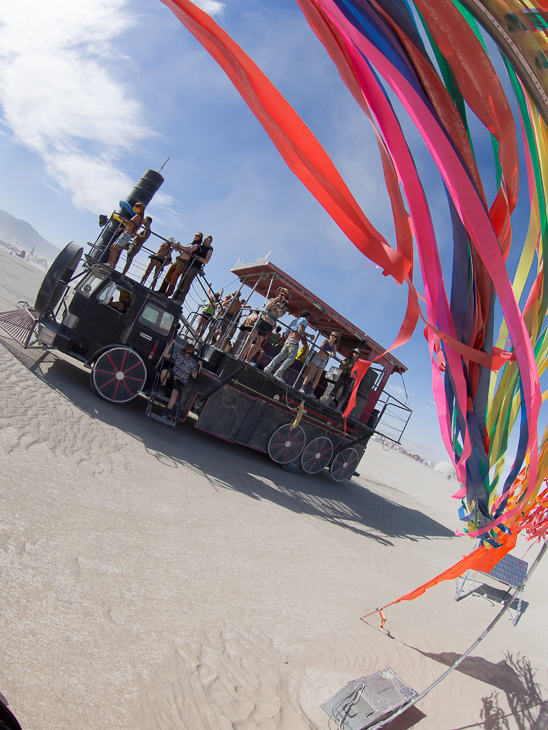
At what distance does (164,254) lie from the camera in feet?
29.2

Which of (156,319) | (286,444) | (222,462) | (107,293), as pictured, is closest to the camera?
(107,293)

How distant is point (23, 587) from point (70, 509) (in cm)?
129

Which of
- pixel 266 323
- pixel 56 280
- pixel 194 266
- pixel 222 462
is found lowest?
pixel 222 462

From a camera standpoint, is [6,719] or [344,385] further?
[344,385]

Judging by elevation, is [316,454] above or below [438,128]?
below

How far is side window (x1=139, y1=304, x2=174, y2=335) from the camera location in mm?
8461

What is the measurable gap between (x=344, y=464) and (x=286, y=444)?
2.78 meters

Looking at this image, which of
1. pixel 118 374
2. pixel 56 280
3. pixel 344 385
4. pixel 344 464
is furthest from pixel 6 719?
pixel 344 464

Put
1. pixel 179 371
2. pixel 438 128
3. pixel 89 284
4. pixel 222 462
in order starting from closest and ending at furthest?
pixel 438 128
pixel 89 284
pixel 179 371
pixel 222 462

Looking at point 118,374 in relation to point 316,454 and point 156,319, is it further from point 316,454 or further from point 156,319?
point 316,454

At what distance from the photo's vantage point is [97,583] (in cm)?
350

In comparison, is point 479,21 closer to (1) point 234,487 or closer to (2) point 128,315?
(1) point 234,487

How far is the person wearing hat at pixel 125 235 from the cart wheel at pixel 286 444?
6080mm

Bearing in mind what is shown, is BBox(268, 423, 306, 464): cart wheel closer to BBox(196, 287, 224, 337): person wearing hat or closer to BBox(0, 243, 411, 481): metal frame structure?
BBox(0, 243, 411, 481): metal frame structure
